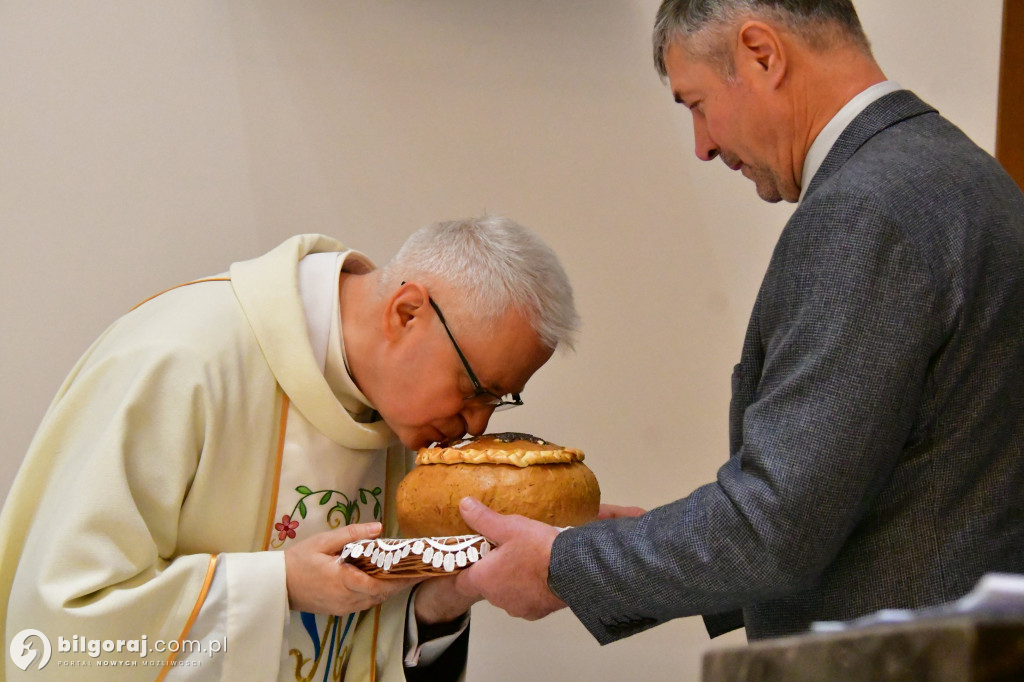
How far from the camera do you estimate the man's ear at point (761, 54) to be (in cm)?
213

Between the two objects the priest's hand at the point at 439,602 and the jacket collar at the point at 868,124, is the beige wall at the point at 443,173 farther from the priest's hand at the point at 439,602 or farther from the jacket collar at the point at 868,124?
the jacket collar at the point at 868,124

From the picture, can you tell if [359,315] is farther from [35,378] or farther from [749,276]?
[749,276]

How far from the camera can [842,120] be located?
82.7 inches

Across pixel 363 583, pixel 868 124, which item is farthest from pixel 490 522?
pixel 868 124

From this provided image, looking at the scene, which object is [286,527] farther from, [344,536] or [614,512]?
[614,512]

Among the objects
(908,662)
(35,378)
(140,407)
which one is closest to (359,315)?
Answer: (140,407)

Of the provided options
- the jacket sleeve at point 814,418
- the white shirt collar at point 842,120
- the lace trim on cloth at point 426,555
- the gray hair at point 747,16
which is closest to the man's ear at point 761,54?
the gray hair at point 747,16

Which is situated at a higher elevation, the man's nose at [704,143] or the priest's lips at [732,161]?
the man's nose at [704,143]

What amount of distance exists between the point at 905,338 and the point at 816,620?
2.03 feet

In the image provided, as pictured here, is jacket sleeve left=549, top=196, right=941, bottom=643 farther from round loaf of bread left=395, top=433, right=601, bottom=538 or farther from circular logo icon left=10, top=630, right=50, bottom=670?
circular logo icon left=10, top=630, right=50, bottom=670

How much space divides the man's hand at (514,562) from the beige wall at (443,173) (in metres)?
1.96

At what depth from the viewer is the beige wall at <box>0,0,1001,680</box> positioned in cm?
352

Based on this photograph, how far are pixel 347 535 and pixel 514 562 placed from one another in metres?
0.44

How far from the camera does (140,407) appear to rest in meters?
2.24
